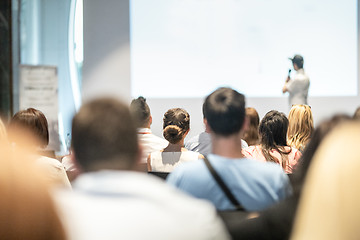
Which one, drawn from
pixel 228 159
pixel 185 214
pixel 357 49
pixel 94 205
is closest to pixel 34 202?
pixel 94 205

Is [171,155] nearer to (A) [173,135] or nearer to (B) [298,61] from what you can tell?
(A) [173,135]

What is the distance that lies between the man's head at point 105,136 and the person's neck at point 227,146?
2.13ft

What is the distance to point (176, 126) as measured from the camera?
9.09 feet

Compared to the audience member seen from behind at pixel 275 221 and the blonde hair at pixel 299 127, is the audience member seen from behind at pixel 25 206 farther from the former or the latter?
the blonde hair at pixel 299 127

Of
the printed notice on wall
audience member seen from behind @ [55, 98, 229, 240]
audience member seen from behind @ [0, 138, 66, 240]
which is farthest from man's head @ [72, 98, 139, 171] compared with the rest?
the printed notice on wall

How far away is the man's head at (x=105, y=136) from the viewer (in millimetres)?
1112

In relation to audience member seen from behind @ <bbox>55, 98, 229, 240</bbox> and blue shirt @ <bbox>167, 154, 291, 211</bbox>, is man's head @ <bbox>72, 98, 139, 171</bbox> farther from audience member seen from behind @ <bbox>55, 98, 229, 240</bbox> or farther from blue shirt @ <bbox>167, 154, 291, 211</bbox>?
blue shirt @ <bbox>167, 154, 291, 211</bbox>

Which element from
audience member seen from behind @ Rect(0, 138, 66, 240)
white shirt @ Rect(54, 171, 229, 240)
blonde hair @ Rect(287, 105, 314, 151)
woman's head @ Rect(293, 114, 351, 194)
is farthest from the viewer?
blonde hair @ Rect(287, 105, 314, 151)

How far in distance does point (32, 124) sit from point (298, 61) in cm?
419

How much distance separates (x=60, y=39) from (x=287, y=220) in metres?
5.57

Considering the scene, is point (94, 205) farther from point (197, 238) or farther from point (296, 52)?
point (296, 52)

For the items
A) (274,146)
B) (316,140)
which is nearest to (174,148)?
(274,146)

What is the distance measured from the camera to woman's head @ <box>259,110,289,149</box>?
9.02 feet

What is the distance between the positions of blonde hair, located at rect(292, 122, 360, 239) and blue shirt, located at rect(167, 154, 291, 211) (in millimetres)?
502
